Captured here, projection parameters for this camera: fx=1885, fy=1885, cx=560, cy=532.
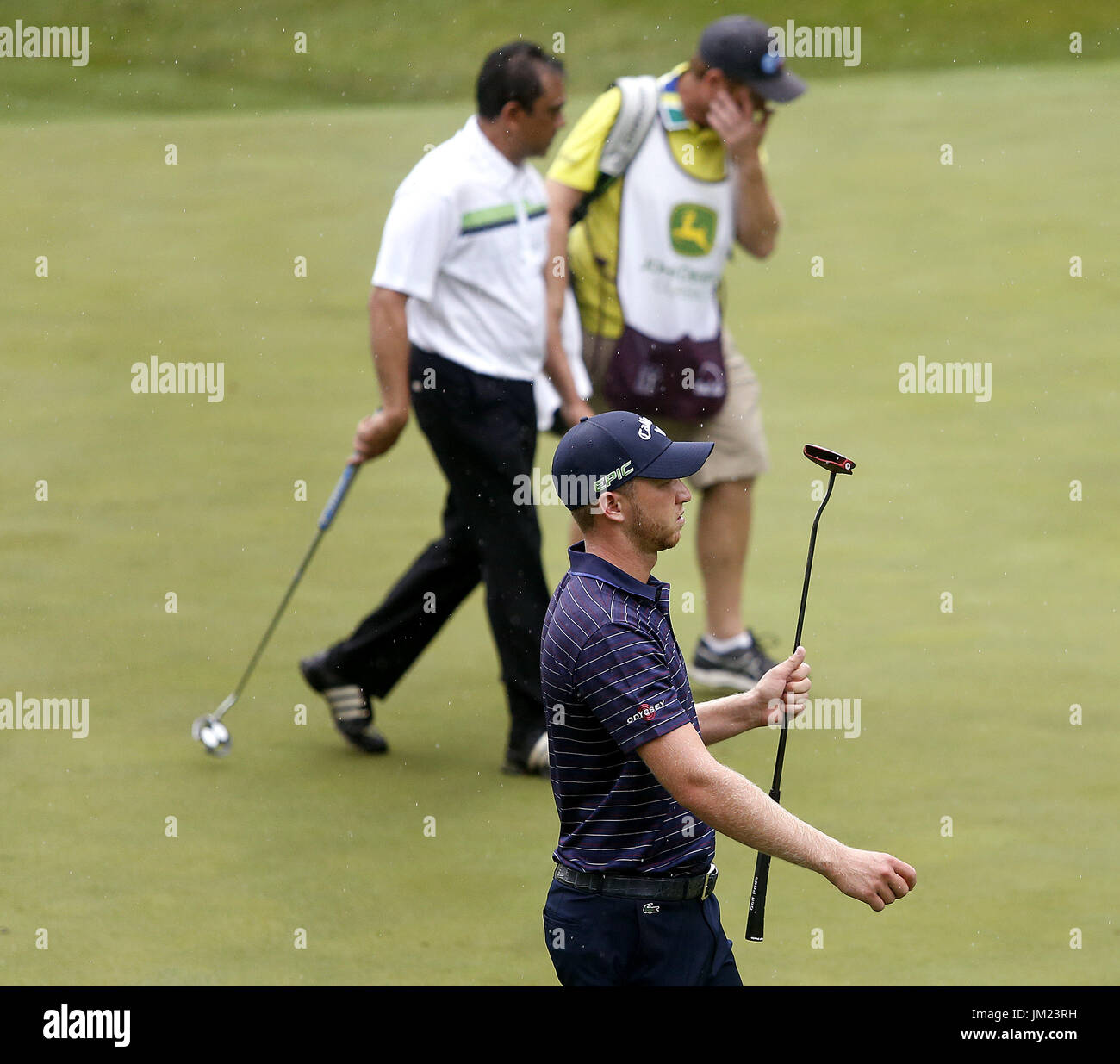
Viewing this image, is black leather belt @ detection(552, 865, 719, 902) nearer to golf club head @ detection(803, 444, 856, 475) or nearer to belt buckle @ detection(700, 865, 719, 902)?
belt buckle @ detection(700, 865, 719, 902)

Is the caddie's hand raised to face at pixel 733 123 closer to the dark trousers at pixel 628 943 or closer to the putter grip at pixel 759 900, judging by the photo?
the putter grip at pixel 759 900

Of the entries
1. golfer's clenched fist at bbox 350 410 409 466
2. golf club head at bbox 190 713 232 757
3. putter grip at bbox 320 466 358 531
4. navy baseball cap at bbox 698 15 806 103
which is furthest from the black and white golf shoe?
navy baseball cap at bbox 698 15 806 103

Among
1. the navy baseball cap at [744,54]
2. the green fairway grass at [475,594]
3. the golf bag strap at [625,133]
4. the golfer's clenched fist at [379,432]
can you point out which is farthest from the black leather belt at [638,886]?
the navy baseball cap at [744,54]

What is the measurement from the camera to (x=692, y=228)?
6.80 meters

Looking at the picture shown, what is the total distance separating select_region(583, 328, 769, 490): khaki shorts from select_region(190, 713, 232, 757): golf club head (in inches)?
70.4

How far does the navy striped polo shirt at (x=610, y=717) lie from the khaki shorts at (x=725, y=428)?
327 centimetres

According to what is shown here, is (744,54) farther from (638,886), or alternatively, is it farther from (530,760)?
Result: (638,886)

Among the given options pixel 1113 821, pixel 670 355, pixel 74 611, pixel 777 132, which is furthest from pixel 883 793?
pixel 777 132

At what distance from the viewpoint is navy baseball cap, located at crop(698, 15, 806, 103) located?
6.64 metres

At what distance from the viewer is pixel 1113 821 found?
5.86 meters

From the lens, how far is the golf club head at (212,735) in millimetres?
6434

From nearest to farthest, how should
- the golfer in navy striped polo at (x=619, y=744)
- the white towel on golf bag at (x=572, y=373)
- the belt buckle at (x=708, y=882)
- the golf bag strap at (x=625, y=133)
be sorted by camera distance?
1. the golfer in navy striped polo at (x=619, y=744)
2. the belt buckle at (x=708, y=882)
3. the white towel on golf bag at (x=572, y=373)
4. the golf bag strap at (x=625, y=133)
